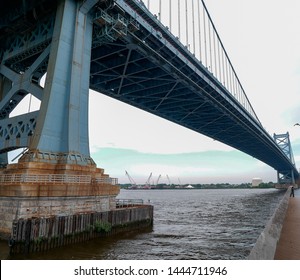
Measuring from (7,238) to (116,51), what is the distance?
22536 mm

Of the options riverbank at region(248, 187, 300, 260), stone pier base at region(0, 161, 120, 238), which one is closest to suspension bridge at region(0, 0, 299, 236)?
stone pier base at region(0, 161, 120, 238)

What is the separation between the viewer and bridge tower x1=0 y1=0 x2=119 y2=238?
1460 centimetres

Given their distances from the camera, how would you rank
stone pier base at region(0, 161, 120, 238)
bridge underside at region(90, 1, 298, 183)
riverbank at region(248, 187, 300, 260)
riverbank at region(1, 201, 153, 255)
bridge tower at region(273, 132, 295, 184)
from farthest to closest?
bridge tower at region(273, 132, 295, 184), bridge underside at region(90, 1, 298, 183), stone pier base at region(0, 161, 120, 238), riverbank at region(1, 201, 153, 255), riverbank at region(248, 187, 300, 260)

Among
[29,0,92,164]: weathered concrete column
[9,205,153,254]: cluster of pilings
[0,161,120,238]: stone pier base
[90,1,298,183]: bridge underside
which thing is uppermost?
[90,1,298,183]: bridge underside

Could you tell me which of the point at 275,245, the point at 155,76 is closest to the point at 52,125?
the point at 275,245

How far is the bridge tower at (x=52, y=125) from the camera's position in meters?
14.6

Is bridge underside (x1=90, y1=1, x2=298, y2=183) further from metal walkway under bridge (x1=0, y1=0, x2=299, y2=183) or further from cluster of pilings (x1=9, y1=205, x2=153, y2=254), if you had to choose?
cluster of pilings (x1=9, y1=205, x2=153, y2=254)

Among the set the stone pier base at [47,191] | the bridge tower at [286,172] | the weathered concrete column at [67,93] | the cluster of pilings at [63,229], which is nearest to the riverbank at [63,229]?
the cluster of pilings at [63,229]

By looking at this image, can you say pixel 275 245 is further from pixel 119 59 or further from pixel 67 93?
pixel 119 59

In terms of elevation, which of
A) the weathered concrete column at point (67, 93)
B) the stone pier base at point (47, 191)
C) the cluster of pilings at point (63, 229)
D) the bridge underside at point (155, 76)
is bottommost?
the cluster of pilings at point (63, 229)

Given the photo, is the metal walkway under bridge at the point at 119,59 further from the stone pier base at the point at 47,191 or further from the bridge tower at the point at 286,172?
the bridge tower at the point at 286,172

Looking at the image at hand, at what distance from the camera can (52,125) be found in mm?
17531

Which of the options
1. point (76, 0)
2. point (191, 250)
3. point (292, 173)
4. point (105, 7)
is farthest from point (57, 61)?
point (292, 173)

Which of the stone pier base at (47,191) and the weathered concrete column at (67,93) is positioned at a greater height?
the weathered concrete column at (67,93)
